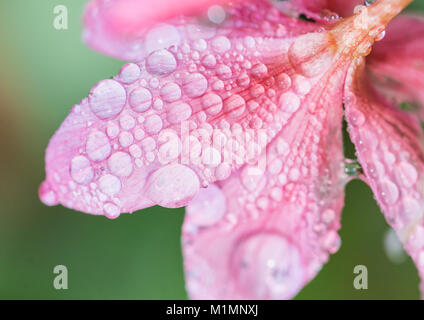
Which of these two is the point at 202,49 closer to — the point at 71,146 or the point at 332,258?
the point at 71,146

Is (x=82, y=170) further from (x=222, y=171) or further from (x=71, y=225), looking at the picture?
(x=71, y=225)

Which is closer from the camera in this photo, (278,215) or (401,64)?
(278,215)

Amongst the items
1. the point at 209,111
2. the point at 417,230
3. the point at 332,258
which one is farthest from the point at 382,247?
the point at 209,111

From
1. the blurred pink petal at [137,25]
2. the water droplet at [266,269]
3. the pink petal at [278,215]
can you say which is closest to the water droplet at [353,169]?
the pink petal at [278,215]

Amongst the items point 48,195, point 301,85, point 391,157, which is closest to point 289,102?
point 301,85

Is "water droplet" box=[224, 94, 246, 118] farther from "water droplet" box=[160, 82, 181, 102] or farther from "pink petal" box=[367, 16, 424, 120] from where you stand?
Result: "pink petal" box=[367, 16, 424, 120]

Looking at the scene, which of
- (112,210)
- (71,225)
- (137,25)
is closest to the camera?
(112,210)

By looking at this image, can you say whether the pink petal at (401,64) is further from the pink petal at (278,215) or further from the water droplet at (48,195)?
the water droplet at (48,195)
